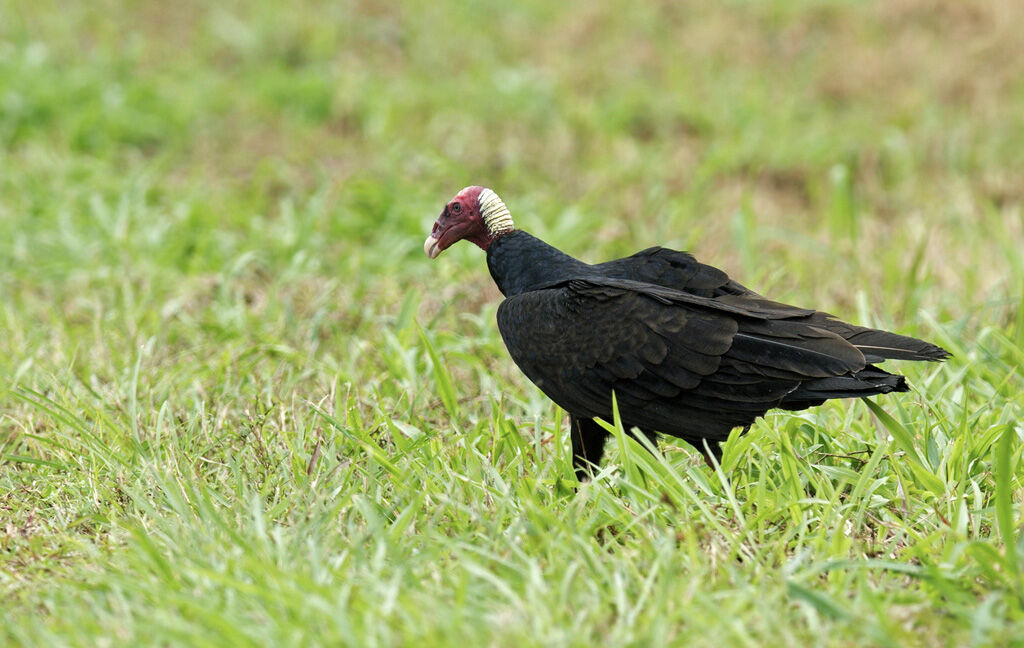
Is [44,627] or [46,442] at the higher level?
[46,442]

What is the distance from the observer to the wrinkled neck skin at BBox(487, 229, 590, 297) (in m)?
3.52

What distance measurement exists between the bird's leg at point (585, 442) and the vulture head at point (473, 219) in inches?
27.5

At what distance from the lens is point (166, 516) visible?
9.80 ft

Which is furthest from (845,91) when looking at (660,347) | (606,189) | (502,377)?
(660,347)

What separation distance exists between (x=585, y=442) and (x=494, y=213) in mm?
809

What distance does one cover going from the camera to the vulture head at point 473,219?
3.68 meters

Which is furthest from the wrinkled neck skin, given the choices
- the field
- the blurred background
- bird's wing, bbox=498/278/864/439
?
the blurred background

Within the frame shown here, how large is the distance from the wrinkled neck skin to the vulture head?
4 centimetres

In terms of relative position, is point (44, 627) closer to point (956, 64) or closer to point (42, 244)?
point (42, 244)

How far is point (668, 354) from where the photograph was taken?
3164 millimetres

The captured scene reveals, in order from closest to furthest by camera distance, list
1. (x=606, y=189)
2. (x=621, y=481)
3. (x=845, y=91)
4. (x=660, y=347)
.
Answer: (x=621, y=481) → (x=660, y=347) → (x=606, y=189) → (x=845, y=91)

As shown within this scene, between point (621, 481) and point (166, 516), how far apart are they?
1211mm

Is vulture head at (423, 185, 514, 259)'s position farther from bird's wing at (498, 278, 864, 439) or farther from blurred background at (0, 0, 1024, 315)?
blurred background at (0, 0, 1024, 315)

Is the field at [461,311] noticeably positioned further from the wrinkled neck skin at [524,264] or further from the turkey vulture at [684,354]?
the wrinkled neck skin at [524,264]
